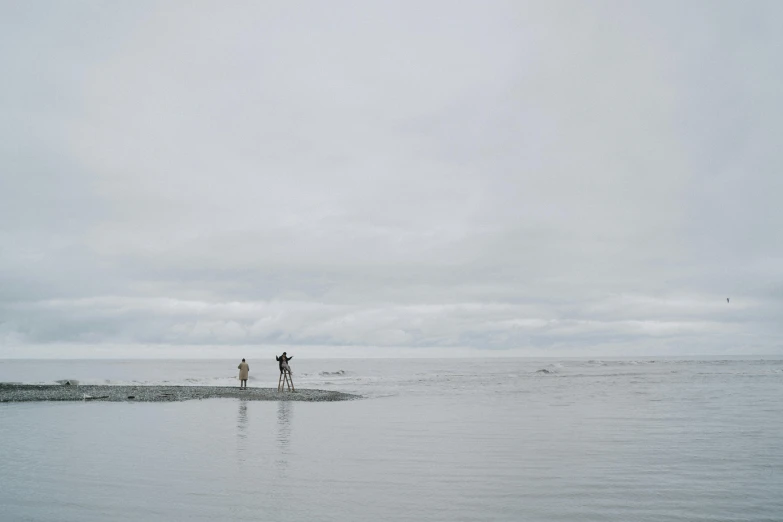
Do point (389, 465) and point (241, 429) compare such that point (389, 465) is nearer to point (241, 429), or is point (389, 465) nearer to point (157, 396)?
point (241, 429)

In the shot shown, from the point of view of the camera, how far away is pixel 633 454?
1953 centimetres

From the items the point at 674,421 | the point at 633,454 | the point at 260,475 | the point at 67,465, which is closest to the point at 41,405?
the point at 67,465

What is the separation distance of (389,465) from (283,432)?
834 cm

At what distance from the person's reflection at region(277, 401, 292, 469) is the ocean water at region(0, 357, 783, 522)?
0.10 m

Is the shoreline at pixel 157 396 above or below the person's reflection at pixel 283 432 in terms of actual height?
above

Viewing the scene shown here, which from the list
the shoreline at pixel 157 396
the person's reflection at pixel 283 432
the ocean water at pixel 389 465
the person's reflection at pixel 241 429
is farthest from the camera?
the shoreline at pixel 157 396

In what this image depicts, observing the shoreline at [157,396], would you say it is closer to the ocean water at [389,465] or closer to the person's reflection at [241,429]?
the person's reflection at [241,429]

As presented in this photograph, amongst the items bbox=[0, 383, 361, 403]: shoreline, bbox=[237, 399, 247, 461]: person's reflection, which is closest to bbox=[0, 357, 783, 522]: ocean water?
bbox=[237, 399, 247, 461]: person's reflection

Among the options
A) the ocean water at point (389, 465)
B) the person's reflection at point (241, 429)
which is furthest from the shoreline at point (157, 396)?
the ocean water at point (389, 465)

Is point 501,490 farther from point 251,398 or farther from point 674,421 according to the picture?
point 251,398

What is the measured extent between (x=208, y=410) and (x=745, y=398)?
122 ft

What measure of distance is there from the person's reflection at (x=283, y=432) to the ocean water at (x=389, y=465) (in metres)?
0.10

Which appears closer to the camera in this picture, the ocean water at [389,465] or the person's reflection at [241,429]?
the ocean water at [389,465]

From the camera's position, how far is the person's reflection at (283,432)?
18.5 metres
